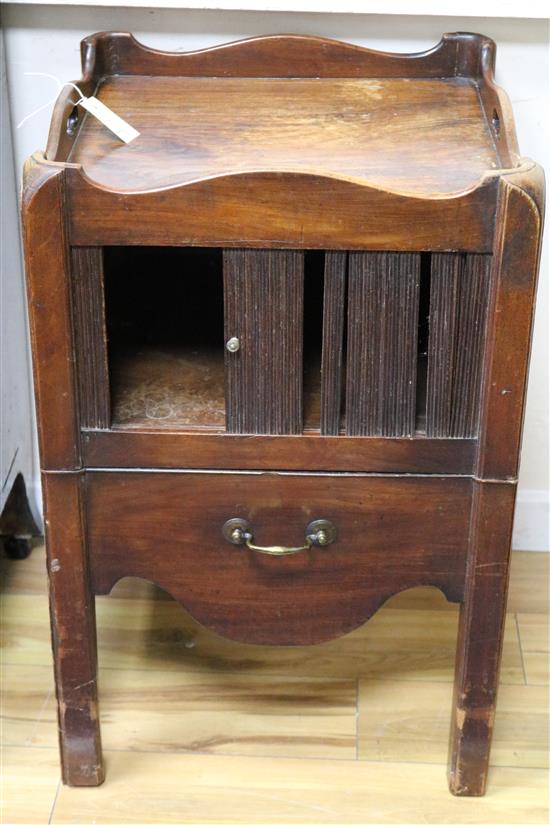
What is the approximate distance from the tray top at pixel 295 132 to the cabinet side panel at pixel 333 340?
81 mm

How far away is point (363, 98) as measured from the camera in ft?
4.03

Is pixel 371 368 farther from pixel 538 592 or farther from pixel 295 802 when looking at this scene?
pixel 538 592

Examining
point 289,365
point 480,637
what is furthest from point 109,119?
point 480,637

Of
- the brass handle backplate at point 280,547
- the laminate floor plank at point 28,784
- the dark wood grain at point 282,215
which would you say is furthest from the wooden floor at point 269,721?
the dark wood grain at point 282,215

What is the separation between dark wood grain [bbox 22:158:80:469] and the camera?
3.20 feet

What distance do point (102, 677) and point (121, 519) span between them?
1.18 ft

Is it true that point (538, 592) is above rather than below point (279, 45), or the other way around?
below

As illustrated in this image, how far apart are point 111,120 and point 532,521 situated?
2.81 feet

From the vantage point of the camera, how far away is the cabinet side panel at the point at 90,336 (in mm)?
1009

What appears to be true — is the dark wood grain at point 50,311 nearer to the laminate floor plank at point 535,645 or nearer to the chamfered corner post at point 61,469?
the chamfered corner post at point 61,469

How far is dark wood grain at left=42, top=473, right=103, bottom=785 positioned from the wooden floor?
0.16 feet

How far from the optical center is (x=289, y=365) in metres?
1.04

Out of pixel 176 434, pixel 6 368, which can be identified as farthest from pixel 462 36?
pixel 6 368

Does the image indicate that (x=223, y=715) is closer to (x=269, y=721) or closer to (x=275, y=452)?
(x=269, y=721)
